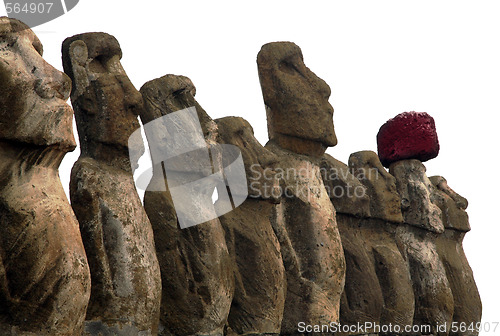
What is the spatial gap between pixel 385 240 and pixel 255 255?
99.9 inches

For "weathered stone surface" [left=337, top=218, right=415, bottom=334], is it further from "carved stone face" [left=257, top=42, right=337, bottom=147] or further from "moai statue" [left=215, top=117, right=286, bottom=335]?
"moai statue" [left=215, top=117, right=286, bottom=335]

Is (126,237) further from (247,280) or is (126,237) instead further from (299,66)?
(299,66)

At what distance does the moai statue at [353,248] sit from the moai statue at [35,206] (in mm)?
A: 3855

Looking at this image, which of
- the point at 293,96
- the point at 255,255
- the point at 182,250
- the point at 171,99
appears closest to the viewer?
the point at 182,250

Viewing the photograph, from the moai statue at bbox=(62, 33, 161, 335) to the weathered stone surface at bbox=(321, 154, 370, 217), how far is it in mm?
2795

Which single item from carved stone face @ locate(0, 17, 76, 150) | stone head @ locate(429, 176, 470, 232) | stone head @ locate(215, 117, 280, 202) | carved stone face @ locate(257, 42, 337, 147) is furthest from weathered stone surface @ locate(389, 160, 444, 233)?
carved stone face @ locate(0, 17, 76, 150)

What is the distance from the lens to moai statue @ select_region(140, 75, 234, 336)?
24.4 feet

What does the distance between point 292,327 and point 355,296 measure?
1133mm

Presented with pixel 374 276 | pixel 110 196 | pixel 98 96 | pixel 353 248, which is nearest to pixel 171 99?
pixel 98 96

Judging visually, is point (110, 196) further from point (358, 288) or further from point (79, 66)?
point (358, 288)

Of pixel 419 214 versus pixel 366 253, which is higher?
pixel 419 214

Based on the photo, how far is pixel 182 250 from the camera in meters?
7.50

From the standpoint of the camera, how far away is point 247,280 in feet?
26.5

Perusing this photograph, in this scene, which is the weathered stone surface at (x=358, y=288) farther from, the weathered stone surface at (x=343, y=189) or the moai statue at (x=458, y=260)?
the moai statue at (x=458, y=260)
